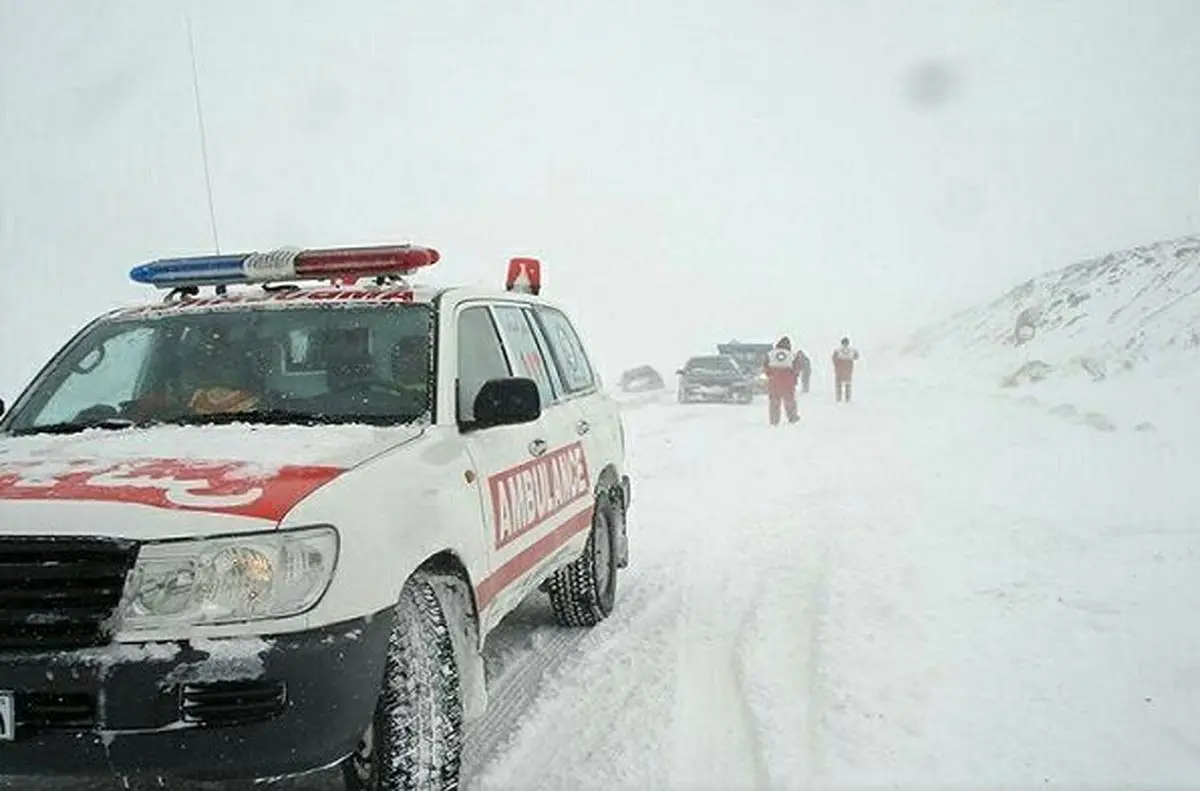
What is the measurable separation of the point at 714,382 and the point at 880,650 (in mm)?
21034

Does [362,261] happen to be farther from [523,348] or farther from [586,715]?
[586,715]

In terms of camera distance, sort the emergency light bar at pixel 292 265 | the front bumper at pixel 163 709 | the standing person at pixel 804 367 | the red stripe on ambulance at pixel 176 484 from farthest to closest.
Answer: the standing person at pixel 804 367
the emergency light bar at pixel 292 265
the red stripe on ambulance at pixel 176 484
the front bumper at pixel 163 709

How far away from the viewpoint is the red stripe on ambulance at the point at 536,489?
12.4 ft

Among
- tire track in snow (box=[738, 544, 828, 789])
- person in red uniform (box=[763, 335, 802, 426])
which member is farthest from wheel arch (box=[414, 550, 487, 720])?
person in red uniform (box=[763, 335, 802, 426])

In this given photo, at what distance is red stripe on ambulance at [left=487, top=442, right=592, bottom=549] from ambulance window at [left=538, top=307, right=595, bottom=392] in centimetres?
55

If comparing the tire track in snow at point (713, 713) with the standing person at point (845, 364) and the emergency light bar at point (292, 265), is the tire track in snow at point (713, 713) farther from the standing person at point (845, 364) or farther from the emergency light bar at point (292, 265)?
the standing person at point (845, 364)

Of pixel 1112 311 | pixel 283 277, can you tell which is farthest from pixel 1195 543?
pixel 1112 311

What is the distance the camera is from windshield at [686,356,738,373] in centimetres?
2580

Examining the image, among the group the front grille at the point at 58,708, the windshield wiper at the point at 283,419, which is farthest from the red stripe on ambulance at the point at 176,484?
the windshield wiper at the point at 283,419

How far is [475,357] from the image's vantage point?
4141mm

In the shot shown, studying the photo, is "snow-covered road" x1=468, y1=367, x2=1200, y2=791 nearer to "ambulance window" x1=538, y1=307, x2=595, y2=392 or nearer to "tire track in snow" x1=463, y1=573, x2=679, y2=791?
"tire track in snow" x1=463, y1=573, x2=679, y2=791

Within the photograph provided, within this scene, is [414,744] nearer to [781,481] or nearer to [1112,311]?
[781,481]

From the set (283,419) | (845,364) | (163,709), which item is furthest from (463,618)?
(845,364)

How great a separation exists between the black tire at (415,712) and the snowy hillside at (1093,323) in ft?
72.1
